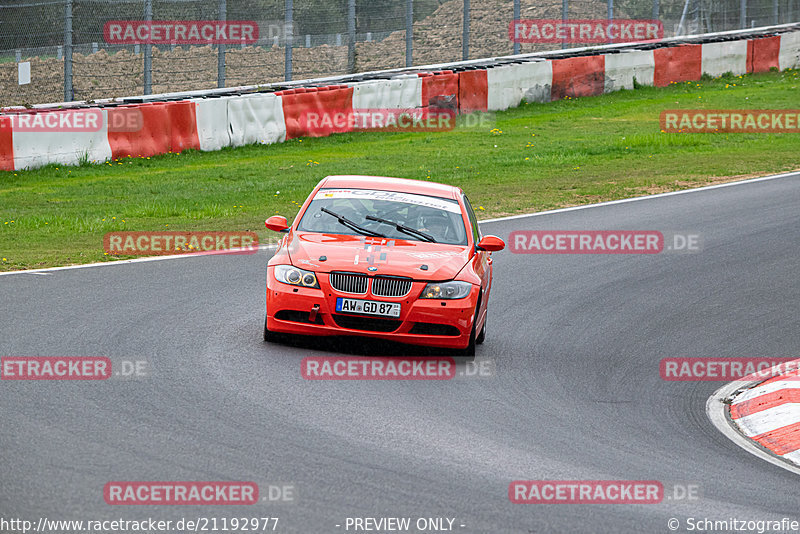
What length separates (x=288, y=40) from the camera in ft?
84.3

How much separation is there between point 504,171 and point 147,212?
7.41m

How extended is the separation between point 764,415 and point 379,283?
3.11 meters

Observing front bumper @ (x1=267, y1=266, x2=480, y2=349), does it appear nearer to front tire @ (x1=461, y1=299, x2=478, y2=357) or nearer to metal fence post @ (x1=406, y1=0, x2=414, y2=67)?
front tire @ (x1=461, y1=299, x2=478, y2=357)

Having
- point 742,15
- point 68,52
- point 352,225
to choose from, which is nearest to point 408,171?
point 68,52

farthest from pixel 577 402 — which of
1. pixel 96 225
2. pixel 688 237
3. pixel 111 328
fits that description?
pixel 96 225

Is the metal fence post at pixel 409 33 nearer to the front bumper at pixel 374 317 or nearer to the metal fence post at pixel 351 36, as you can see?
the metal fence post at pixel 351 36

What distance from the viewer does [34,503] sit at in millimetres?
5707

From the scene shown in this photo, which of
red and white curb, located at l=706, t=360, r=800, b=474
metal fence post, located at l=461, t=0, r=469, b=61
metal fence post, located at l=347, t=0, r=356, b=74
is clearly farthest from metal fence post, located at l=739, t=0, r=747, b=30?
red and white curb, located at l=706, t=360, r=800, b=474

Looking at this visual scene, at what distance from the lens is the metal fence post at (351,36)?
27.0 meters

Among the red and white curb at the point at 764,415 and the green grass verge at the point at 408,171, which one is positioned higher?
the green grass verge at the point at 408,171

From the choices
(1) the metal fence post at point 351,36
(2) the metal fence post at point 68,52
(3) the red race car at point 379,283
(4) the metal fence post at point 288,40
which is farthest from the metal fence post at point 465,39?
(3) the red race car at point 379,283

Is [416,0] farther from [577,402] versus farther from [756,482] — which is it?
[756,482]

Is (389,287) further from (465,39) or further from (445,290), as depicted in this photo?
(465,39)

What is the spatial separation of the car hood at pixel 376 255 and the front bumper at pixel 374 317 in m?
0.15
